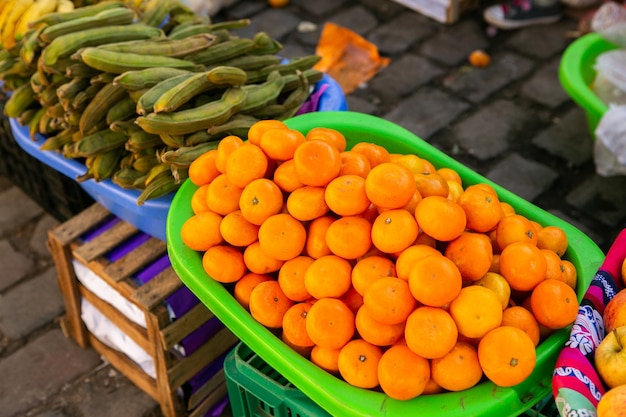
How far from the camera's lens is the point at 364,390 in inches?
62.9

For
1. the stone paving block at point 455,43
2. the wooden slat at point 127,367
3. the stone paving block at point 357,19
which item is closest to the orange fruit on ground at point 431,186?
the wooden slat at point 127,367

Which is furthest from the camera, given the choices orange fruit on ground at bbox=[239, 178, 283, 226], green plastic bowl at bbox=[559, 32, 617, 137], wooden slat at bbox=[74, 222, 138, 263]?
green plastic bowl at bbox=[559, 32, 617, 137]

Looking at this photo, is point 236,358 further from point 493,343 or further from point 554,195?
point 554,195

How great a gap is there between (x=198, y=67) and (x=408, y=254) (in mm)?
1344

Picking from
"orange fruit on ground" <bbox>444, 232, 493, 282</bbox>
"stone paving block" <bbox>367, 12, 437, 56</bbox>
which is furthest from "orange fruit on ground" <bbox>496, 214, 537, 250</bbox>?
"stone paving block" <bbox>367, 12, 437, 56</bbox>

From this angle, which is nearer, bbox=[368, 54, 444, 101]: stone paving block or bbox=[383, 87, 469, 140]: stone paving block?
bbox=[383, 87, 469, 140]: stone paving block

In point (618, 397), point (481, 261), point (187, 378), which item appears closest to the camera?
point (618, 397)

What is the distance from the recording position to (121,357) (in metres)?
2.79

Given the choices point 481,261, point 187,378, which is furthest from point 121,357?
point 481,261

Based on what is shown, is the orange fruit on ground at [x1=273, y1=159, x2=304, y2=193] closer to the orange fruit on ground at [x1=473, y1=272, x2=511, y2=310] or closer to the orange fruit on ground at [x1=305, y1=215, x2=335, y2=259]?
the orange fruit on ground at [x1=305, y1=215, x2=335, y2=259]

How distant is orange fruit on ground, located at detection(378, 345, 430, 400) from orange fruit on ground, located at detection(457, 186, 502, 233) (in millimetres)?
401

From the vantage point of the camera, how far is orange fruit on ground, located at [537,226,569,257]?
1.87m

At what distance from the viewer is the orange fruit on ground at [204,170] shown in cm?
203

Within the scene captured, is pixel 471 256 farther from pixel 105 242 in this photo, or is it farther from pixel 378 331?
pixel 105 242
